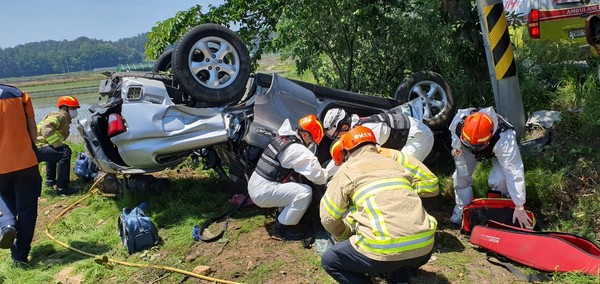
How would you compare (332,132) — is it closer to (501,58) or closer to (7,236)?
(501,58)

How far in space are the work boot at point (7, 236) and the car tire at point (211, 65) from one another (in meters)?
2.06

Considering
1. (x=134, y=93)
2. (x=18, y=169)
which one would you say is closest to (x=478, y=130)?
(x=134, y=93)

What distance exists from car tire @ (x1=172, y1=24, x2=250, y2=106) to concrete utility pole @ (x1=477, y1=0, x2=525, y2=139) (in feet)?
8.33

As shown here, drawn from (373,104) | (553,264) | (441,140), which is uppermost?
(373,104)

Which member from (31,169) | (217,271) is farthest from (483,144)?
(31,169)

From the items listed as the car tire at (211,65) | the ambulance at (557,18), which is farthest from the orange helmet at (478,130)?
the ambulance at (557,18)

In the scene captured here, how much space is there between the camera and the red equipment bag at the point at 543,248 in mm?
3455

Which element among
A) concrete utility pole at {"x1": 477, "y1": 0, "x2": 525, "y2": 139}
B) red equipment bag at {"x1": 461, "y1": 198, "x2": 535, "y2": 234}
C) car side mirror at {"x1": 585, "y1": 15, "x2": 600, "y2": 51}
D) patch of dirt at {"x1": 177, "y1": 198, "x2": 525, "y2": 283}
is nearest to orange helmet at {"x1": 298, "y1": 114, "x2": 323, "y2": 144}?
patch of dirt at {"x1": 177, "y1": 198, "x2": 525, "y2": 283}

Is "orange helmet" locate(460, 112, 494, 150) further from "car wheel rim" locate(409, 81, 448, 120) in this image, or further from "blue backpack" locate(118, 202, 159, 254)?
"blue backpack" locate(118, 202, 159, 254)

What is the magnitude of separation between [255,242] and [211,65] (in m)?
1.97

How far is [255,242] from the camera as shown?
183 inches

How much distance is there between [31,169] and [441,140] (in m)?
4.34

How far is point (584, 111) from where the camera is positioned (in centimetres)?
535

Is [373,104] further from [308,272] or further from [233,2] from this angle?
[233,2]
